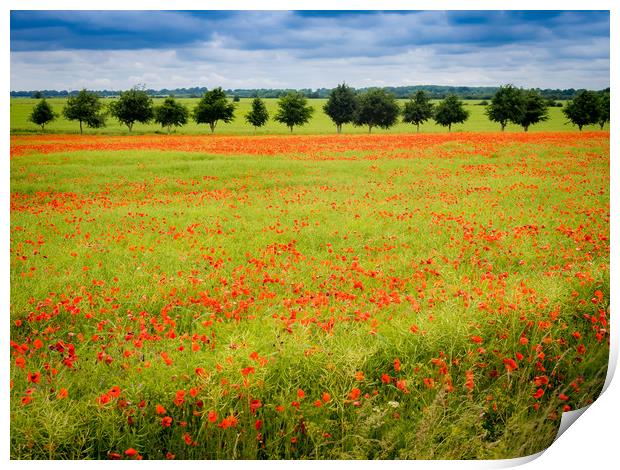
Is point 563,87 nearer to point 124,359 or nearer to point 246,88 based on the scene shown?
point 246,88

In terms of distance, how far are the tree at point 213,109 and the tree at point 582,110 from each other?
368 cm

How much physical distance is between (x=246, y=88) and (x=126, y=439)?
11.4 feet

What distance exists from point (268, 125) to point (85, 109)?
2.02 metres

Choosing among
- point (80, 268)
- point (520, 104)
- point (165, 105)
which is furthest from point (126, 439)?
point (520, 104)

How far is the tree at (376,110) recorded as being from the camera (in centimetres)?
577

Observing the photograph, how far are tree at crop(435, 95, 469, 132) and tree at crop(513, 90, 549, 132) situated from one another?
64cm


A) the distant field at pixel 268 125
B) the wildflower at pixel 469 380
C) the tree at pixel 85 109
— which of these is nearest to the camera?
the wildflower at pixel 469 380

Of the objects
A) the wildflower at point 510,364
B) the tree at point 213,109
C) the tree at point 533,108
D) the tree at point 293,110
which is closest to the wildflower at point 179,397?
the wildflower at point 510,364

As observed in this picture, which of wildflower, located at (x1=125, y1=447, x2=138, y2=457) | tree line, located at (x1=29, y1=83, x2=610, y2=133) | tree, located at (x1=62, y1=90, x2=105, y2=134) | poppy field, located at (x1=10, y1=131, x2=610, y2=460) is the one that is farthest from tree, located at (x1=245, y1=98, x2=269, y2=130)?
wildflower, located at (x1=125, y1=447, x2=138, y2=457)

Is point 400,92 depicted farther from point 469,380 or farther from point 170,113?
point 469,380

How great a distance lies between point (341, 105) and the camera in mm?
5777

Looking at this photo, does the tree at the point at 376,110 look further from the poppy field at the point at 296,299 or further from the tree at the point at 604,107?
the tree at the point at 604,107

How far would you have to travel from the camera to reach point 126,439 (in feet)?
11.4

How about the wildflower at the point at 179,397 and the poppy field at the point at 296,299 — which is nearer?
the wildflower at the point at 179,397
